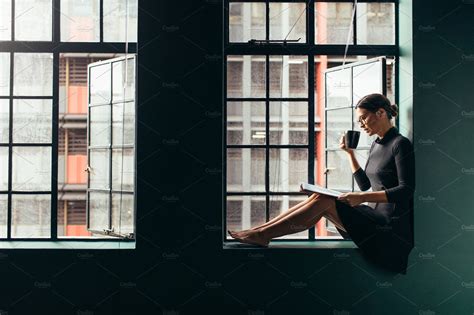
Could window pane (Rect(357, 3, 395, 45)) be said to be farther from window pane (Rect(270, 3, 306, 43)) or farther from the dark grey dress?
the dark grey dress

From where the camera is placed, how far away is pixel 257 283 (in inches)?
158

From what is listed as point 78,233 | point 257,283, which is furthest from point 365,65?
point 78,233

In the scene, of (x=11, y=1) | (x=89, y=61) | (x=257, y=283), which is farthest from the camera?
(x=89, y=61)

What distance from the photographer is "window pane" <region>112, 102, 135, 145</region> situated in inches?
163

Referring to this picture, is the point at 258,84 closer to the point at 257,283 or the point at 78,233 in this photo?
the point at 257,283

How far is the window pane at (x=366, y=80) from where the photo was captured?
4.06 metres

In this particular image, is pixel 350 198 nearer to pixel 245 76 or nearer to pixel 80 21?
pixel 245 76

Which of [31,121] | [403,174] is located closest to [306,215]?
[403,174]

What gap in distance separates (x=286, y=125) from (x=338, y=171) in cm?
46

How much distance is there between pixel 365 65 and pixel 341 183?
2.57 feet

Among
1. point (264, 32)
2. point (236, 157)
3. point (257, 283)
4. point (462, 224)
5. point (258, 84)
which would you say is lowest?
point (257, 283)

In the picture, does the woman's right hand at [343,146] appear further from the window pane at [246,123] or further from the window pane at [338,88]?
the window pane at [246,123]

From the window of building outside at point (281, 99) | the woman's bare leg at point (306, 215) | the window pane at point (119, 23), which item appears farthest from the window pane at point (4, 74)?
the woman's bare leg at point (306, 215)

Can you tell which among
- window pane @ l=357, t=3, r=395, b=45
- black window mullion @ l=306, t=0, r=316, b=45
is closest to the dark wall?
window pane @ l=357, t=3, r=395, b=45
